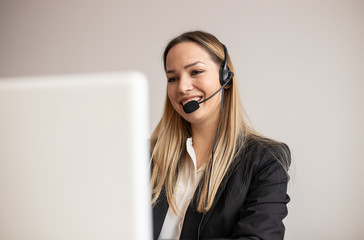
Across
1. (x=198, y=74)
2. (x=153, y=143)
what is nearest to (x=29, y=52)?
(x=153, y=143)

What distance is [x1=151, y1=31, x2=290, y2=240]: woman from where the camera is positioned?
1120mm

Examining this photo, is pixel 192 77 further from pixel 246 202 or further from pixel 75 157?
pixel 75 157

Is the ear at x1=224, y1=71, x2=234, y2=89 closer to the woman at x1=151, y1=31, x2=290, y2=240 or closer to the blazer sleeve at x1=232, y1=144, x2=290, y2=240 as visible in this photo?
the woman at x1=151, y1=31, x2=290, y2=240

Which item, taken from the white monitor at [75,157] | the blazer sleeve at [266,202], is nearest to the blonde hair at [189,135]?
the blazer sleeve at [266,202]

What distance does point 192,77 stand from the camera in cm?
129

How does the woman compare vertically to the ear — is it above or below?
below

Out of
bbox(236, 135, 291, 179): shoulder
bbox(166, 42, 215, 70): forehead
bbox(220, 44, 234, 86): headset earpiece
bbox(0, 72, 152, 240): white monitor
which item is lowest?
bbox(236, 135, 291, 179): shoulder

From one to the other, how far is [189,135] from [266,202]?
0.54 meters

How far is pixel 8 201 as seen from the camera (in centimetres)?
43

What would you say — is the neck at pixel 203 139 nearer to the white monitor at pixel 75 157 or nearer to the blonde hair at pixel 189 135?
the blonde hair at pixel 189 135

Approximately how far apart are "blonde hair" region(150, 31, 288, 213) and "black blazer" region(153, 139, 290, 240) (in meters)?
0.03

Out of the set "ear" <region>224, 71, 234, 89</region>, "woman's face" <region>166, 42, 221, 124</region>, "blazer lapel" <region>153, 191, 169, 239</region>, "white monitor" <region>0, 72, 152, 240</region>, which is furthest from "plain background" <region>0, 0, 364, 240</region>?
"white monitor" <region>0, 72, 152, 240</region>

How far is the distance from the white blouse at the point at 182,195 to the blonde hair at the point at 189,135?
3cm

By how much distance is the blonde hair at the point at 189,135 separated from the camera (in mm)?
1224
